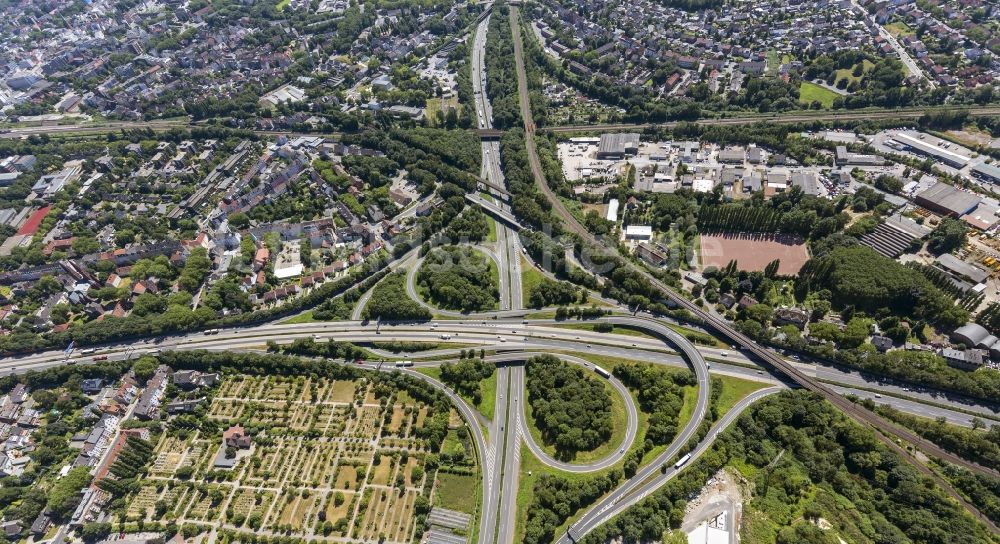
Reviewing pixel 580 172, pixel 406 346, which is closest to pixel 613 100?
pixel 580 172

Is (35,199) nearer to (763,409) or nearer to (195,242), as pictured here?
(195,242)

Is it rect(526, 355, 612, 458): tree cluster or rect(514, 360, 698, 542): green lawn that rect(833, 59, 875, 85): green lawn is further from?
rect(526, 355, 612, 458): tree cluster

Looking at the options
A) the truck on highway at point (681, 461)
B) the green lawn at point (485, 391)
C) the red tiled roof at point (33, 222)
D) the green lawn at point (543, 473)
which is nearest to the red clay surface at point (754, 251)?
the green lawn at point (543, 473)

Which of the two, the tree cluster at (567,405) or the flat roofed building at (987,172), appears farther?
the flat roofed building at (987,172)

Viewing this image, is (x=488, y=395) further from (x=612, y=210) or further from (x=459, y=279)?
(x=612, y=210)

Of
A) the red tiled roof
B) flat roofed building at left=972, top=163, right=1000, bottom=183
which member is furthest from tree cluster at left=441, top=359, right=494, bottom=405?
flat roofed building at left=972, top=163, right=1000, bottom=183

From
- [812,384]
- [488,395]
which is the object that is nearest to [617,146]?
[812,384]

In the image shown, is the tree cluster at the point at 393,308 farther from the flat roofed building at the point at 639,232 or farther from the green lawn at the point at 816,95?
the green lawn at the point at 816,95
